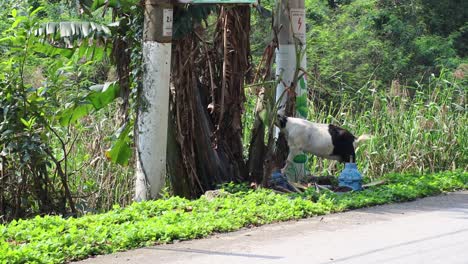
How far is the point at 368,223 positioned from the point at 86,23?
486 centimetres

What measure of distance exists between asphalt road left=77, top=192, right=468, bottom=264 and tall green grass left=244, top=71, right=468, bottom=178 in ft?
12.5

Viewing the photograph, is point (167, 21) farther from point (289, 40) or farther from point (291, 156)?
point (291, 156)

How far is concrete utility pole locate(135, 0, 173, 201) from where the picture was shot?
1102 cm

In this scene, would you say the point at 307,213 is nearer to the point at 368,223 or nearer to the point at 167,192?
the point at 368,223

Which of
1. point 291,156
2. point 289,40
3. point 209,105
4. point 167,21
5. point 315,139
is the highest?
point 167,21

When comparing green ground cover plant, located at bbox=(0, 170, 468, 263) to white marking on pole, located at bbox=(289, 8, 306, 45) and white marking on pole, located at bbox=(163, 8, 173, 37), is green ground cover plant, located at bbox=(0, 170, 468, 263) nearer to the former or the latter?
white marking on pole, located at bbox=(163, 8, 173, 37)

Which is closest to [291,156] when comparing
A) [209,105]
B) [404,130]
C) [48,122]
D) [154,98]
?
[209,105]

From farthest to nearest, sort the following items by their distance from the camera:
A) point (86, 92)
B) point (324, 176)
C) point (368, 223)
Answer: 1. point (324, 176)
2. point (86, 92)
3. point (368, 223)

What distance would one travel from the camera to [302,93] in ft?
41.7

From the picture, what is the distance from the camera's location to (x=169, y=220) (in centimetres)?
916

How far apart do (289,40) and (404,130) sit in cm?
328

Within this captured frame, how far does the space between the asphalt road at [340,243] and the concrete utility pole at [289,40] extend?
2858mm

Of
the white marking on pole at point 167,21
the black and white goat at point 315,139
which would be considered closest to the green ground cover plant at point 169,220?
the black and white goat at point 315,139

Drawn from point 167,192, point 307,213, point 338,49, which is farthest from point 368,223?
point 338,49
